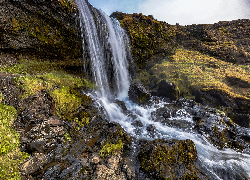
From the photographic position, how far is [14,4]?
8008 mm

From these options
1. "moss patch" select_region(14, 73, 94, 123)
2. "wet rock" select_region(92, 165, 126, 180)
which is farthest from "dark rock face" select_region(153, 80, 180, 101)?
"wet rock" select_region(92, 165, 126, 180)

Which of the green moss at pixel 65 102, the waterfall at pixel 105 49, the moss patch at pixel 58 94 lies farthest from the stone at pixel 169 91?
the green moss at pixel 65 102

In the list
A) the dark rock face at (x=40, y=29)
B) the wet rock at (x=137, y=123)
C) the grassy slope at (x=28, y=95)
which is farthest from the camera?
the dark rock face at (x=40, y=29)

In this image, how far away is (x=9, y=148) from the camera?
4.06 metres

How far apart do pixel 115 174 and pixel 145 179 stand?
101cm

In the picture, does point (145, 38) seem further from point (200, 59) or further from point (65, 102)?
point (65, 102)

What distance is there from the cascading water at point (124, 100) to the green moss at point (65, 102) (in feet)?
7.76

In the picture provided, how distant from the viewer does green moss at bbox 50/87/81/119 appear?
6.46 m

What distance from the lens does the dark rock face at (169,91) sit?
1130cm

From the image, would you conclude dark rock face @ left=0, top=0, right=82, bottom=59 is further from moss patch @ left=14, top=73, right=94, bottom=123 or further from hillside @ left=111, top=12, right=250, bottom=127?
hillside @ left=111, top=12, right=250, bottom=127

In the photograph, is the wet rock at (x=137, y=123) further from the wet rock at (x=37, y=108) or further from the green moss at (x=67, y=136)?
the wet rock at (x=37, y=108)

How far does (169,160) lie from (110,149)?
222cm

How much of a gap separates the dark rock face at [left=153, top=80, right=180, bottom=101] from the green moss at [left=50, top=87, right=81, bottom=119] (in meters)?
7.60

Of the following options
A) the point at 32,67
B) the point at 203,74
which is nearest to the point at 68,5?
the point at 32,67
